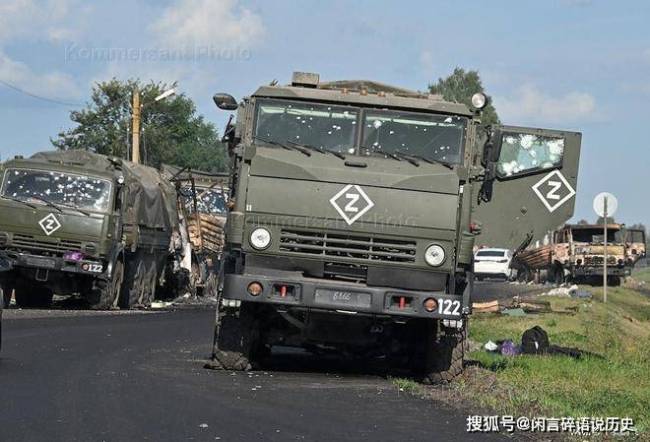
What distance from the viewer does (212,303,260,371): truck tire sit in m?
12.6

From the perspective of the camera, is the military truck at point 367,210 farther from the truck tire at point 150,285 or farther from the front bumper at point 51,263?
the truck tire at point 150,285

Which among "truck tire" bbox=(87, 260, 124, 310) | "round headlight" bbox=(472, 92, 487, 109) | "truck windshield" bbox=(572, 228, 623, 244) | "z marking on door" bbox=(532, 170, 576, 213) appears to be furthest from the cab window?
"truck windshield" bbox=(572, 228, 623, 244)

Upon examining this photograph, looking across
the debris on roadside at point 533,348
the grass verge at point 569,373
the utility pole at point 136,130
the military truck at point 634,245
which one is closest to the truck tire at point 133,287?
the grass verge at point 569,373

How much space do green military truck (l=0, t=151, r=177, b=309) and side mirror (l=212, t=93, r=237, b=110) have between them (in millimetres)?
11615

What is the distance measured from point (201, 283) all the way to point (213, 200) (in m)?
2.44

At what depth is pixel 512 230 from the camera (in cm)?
1355

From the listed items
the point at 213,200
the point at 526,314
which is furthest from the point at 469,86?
the point at 526,314

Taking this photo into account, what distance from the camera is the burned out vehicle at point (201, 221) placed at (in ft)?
107

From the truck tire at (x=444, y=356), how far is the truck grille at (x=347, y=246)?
106cm

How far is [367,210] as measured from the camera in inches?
473

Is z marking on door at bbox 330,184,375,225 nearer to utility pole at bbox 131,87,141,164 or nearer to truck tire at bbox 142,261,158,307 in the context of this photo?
truck tire at bbox 142,261,158,307

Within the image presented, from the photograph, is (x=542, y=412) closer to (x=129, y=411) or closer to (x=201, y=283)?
(x=129, y=411)

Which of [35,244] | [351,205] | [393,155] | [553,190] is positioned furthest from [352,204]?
[35,244]

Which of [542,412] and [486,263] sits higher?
[486,263]
